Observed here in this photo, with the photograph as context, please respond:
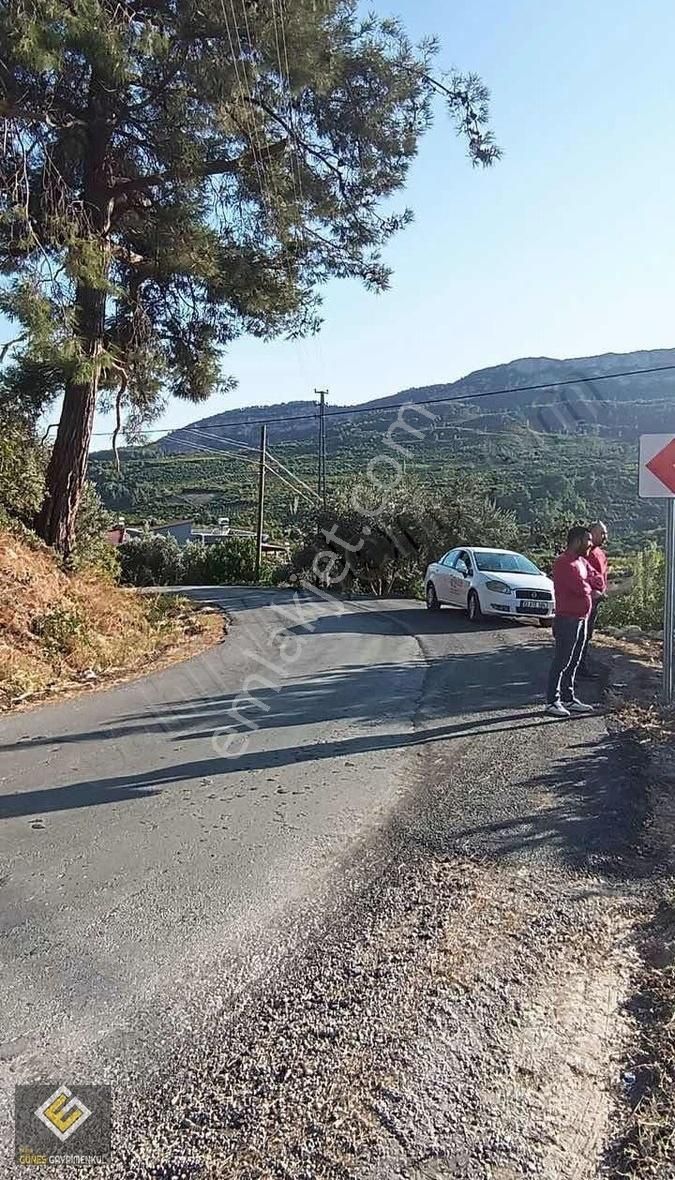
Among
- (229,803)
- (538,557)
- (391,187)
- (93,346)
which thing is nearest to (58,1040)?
(229,803)

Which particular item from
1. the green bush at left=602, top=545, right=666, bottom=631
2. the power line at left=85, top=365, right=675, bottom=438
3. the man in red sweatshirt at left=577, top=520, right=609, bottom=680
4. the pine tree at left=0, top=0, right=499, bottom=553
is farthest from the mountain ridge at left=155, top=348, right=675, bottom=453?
the man in red sweatshirt at left=577, top=520, right=609, bottom=680

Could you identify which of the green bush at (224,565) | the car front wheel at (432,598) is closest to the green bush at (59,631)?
the car front wheel at (432,598)

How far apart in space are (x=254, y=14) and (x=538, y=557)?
74.3 ft

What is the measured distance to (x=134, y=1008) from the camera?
9.69 feet

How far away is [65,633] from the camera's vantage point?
10.2 metres

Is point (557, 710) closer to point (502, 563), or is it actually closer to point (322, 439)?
point (502, 563)

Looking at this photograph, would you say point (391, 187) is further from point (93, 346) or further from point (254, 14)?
point (93, 346)

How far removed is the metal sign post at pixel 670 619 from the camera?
8.00 metres

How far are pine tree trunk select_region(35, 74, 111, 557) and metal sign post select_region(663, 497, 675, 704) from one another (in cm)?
743

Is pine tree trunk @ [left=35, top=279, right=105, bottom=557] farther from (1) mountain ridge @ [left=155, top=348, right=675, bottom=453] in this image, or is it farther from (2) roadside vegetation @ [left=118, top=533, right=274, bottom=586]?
(2) roadside vegetation @ [left=118, top=533, right=274, bottom=586]

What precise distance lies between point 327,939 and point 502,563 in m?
14.0

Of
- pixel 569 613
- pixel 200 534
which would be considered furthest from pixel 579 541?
pixel 200 534

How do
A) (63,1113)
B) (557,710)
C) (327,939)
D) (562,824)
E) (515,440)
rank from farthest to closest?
1. (515,440)
2. (557,710)
3. (562,824)
4. (327,939)
5. (63,1113)

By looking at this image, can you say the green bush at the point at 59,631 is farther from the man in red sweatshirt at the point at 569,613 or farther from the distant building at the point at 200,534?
the distant building at the point at 200,534
